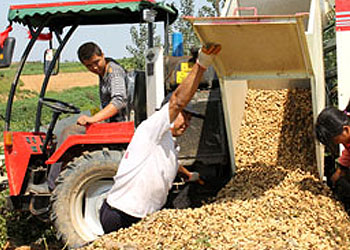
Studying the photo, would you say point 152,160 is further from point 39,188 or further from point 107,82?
point 39,188

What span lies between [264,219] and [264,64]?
47.6 inches

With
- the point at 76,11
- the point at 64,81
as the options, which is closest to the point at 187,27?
the point at 76,11

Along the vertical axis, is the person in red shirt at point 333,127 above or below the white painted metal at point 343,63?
below

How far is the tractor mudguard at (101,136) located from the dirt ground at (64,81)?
31.9 metres

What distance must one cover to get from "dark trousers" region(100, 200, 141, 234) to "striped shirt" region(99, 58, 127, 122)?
1.46 meters

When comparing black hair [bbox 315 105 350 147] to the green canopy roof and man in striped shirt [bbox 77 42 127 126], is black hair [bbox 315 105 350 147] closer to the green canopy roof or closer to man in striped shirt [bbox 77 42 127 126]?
man in striped shirt [bbox 77 42 127 126]

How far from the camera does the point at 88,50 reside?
200 inches

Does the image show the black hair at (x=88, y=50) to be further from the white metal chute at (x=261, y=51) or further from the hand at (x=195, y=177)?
the hand at (x=195, y=177)

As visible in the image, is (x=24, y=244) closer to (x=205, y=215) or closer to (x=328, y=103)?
(x=205, y=215)

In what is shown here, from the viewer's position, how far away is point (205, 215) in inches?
151

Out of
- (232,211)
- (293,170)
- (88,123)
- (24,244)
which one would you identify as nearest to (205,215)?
(232,211)

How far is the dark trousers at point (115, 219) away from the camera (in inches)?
151

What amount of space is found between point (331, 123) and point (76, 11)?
258 cm

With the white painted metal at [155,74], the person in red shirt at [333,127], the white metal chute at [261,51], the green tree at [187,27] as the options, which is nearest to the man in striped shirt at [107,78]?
the white painted metal at [155,74]
